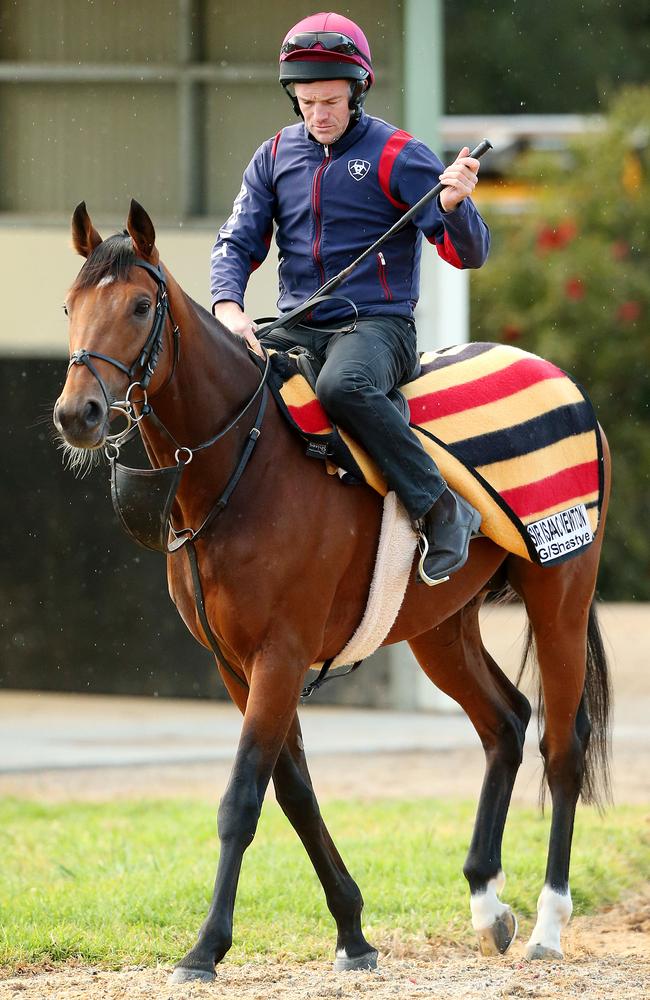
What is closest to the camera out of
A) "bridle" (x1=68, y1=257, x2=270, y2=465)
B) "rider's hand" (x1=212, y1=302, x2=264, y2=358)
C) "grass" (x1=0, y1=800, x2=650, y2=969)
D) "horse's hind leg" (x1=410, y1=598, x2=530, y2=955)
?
"bridle" (x1=68, y1=257, x2=270, y2=465)

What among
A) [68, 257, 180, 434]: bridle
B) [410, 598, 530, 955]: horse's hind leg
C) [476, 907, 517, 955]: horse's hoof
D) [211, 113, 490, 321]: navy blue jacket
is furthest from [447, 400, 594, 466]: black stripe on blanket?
[476, 907, 517, 955]: horse's hoof

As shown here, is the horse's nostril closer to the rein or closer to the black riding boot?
the rein

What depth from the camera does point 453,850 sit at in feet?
21.8

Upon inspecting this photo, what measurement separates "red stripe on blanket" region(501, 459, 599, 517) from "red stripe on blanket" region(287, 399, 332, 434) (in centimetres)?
85

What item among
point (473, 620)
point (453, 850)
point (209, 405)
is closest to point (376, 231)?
point (209, 405)

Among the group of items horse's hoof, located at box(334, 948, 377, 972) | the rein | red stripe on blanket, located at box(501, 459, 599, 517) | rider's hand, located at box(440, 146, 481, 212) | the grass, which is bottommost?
the grass

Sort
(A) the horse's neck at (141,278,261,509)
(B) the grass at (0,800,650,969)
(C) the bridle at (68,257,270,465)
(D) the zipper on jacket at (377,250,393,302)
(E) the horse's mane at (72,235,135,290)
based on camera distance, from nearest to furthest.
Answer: (C) the bridle at (68,257,270,465)
(E) the horse's mane at (72,235,135,290)
(A) the horse's neck at (141,278,261,509)
(D) the zipper on jacket at (377,250,393,302)
(B) the grass at (0,800,650,969)

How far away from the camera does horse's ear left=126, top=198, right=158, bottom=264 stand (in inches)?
160

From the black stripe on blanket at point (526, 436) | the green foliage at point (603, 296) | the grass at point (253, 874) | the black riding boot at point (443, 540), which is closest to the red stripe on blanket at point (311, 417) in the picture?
the black riding boot at point (443, 540)

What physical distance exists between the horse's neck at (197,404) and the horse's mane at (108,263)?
203 millimetres

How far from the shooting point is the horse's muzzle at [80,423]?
3852mm

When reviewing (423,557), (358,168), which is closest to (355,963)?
(423,557)

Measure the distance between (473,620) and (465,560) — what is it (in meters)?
0.99

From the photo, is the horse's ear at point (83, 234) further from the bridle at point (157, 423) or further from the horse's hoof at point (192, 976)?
the horse's hoof at point (192, 976)
